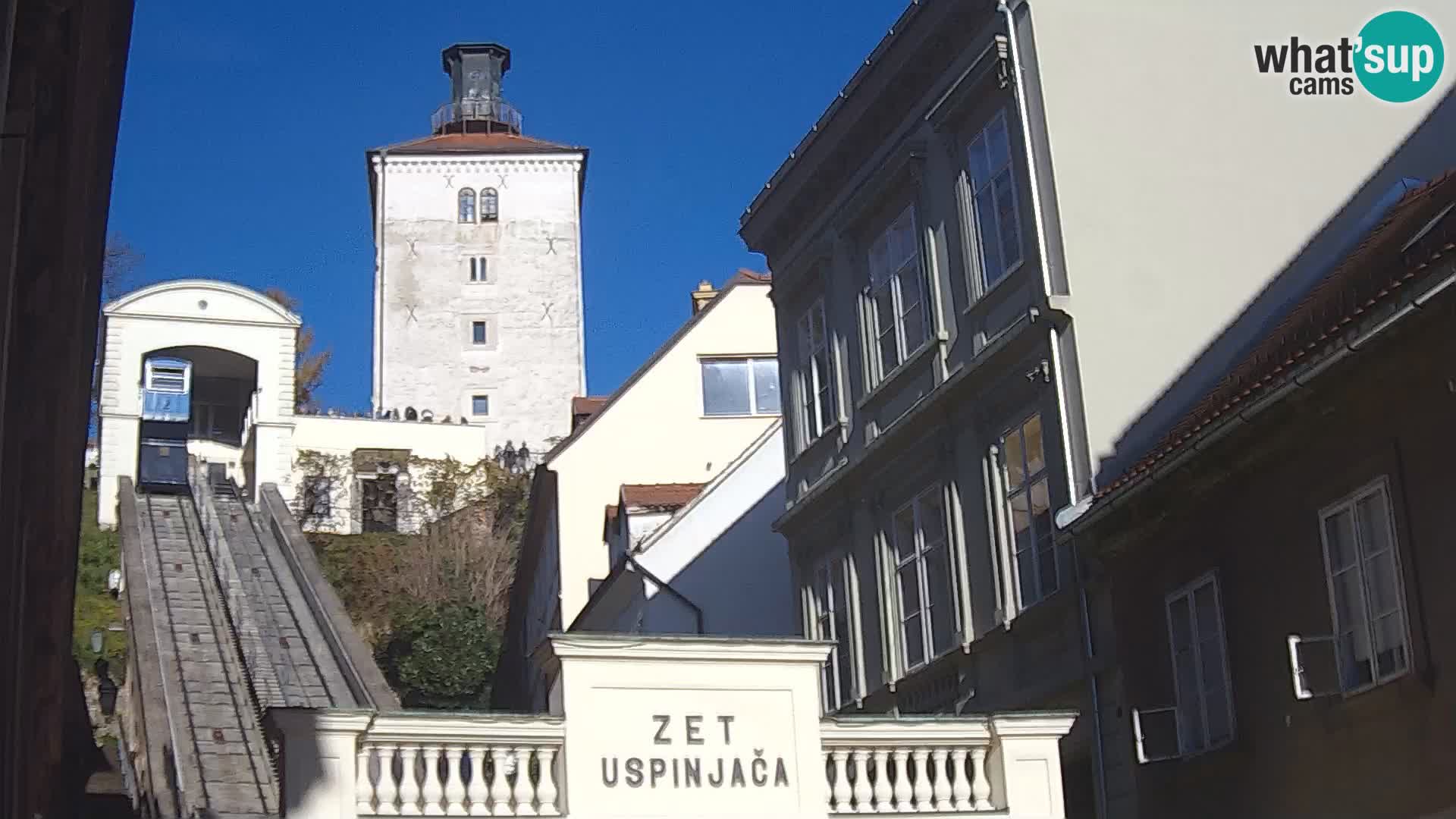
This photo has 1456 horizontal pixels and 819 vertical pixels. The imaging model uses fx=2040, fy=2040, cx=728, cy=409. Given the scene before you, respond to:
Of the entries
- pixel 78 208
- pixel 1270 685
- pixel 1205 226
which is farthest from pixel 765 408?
pixel 78 208

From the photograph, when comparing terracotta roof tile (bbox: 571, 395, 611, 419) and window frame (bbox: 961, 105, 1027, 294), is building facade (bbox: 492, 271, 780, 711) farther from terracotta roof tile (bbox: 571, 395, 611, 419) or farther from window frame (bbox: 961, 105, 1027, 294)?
window frame (bbox: 961, 105, 1027, 294)

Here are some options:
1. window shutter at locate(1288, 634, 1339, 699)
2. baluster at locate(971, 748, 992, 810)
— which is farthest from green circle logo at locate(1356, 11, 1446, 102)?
baluster at locate(971, 748, 992, 810)

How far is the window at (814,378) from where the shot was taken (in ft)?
84.1

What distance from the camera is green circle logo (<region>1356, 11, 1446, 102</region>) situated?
20.4 meters

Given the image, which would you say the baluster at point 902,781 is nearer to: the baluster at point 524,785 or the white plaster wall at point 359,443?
the baluster at point 524,785

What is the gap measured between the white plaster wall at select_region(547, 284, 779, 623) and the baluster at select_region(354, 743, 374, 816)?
78.6 ft

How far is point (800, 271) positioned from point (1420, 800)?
14.0 meters

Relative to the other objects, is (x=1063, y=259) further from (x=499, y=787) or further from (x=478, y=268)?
(x=478, y=268)

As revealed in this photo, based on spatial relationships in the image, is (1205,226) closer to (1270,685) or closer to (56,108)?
(1270,685)

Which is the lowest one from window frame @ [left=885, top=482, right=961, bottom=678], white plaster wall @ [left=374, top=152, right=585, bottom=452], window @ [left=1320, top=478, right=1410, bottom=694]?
window @ [left=1320, top=478, right=1410, bottom=694]

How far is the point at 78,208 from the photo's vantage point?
978cm

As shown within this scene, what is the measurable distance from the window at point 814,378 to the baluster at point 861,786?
10.3 meters

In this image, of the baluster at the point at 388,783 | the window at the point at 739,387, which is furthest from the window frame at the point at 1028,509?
the window at the point at 739,387

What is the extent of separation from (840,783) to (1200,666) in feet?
12.0
